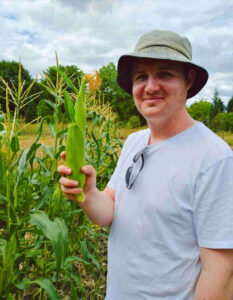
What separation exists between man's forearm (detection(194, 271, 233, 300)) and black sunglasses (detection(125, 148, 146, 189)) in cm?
48

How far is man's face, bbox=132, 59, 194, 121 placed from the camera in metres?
1.11

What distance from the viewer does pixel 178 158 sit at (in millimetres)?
1084

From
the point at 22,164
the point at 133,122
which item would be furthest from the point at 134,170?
the point at 133,122

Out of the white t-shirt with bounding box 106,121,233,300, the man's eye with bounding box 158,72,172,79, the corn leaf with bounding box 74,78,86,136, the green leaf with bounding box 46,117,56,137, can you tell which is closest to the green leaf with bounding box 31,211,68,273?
the white t-shirt with bounding box 106,121,233,300

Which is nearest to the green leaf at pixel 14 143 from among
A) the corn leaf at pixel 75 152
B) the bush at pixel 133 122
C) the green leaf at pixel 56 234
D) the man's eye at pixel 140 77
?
the green leaf at pixel 56 234

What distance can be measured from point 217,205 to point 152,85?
22.0 inches

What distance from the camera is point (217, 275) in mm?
970

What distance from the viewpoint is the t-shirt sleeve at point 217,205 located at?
949mm

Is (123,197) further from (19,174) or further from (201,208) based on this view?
(19,174)

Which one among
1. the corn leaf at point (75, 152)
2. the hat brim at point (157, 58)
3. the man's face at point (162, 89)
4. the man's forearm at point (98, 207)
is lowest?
the man's forearm at point (98, 207)

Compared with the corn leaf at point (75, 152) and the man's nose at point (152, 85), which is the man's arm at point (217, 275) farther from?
the man's nose at point (152, 85)

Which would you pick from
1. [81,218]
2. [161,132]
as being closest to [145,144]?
[161,132]

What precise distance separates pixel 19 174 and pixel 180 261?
0.93 meters

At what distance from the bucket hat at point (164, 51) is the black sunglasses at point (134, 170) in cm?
43
